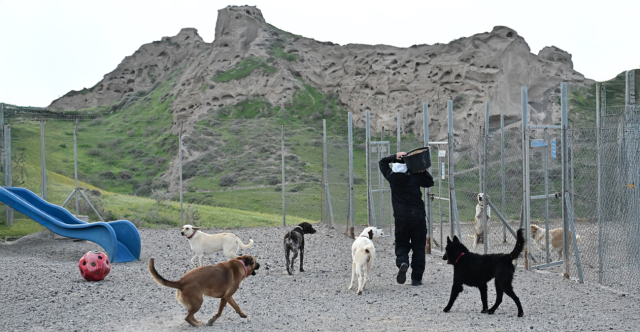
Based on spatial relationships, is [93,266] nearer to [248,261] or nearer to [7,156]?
[248,261]

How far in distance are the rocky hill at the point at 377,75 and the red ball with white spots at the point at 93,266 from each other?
31755mm

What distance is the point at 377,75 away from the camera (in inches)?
1989

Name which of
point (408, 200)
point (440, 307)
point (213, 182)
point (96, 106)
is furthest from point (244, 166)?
point (96, 106)

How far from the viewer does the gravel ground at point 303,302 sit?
6227 mm

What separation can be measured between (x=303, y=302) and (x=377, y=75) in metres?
44.3

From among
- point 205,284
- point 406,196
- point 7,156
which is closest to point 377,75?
point 7,156

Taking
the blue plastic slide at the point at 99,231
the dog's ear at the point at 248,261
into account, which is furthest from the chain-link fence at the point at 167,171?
the dog's ear at the point at 248,261

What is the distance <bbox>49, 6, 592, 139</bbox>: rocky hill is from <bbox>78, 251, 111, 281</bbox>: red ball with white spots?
1250 inches

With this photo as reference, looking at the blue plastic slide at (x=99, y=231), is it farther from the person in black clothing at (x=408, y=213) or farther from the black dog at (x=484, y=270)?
the black dog at (x=484, y=270)

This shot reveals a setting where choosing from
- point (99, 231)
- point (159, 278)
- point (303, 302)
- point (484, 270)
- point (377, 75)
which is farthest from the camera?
point (377, 75)

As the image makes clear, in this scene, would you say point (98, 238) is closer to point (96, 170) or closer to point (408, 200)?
point (408, 200)

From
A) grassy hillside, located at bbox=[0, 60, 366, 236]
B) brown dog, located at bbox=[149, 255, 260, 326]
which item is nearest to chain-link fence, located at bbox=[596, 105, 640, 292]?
brown dog, located at bbox=[149, 255, 260, 326]

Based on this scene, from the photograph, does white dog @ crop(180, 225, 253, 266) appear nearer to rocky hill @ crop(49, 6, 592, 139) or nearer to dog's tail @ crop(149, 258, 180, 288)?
dog's tail @ crop(149, 258, 180, 288)

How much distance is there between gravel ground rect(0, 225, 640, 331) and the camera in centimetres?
623
